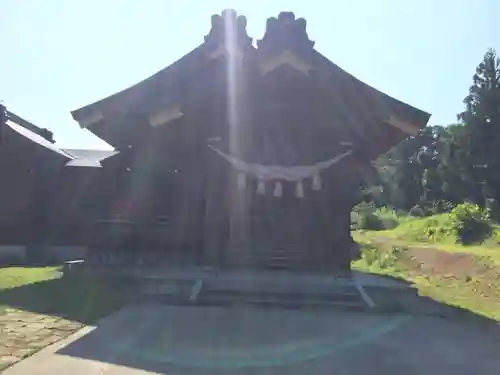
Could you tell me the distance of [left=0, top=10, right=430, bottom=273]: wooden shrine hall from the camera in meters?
11.9

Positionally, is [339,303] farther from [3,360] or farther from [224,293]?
[3,360]

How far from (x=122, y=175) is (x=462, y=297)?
29.7ft

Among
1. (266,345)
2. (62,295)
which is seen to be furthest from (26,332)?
(62,295)

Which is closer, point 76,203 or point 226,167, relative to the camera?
point 226,167

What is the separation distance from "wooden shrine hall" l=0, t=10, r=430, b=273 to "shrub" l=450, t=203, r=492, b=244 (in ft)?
61.1

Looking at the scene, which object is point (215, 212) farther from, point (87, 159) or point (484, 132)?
point (484, 132)

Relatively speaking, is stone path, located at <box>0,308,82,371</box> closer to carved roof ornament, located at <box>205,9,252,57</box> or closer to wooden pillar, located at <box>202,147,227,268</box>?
wooden pillar, located at <box>202,147,227,268</box>

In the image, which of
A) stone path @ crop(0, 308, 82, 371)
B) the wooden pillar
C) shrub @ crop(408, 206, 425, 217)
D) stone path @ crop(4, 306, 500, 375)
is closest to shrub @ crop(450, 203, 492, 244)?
the wooden pillar

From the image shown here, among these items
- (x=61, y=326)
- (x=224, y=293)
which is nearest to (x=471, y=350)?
(x=224, y=293)

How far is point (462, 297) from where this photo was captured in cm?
1238

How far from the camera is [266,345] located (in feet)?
23.1

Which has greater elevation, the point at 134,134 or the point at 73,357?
the point at 134,134

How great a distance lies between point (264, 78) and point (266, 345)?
6.37 metres

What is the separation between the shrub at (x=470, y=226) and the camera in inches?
1164
